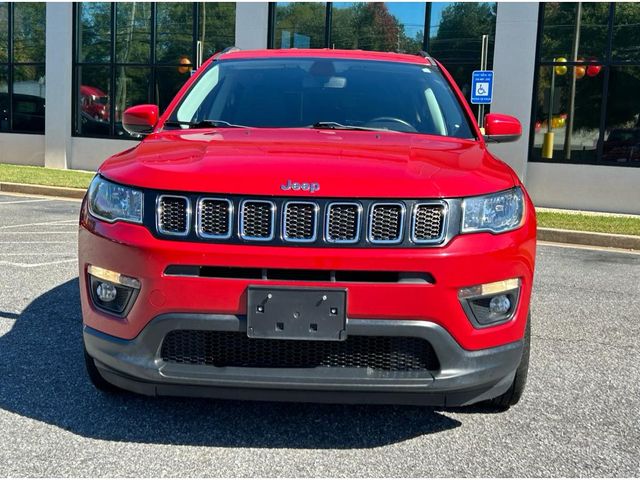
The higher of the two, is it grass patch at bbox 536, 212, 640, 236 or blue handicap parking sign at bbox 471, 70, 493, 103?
blue handicap parking sign at bbox 471, 70, 493, 103

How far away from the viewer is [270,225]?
276cm

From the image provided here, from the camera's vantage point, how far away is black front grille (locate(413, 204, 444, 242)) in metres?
2.75

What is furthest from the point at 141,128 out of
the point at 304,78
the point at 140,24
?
the point at 140,24

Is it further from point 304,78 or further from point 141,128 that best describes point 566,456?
point 141,128

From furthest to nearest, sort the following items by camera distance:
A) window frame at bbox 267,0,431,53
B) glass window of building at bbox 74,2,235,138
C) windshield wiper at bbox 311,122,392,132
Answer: glass window of building at bbox 74,2,235,138
window frame at bbox 267,0,431,53
windshield wiper at bbox 311,122,392,132

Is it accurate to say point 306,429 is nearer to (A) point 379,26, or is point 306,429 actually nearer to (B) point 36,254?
(B) point 36,254

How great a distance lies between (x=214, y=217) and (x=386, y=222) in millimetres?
623

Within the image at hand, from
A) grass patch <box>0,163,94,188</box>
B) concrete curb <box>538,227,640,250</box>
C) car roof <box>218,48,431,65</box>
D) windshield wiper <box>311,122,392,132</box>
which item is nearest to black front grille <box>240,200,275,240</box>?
windshield wiper <box>311,122,392,132</box>

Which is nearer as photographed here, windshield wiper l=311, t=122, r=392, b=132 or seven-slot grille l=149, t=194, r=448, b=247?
seven-slot grille l=149, t=194, r=448, b=247

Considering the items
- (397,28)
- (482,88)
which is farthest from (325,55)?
(397,28)

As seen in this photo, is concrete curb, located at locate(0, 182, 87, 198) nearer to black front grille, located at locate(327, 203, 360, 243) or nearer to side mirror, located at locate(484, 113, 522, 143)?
side mirror, located at locate(484, 113, 522, 143)

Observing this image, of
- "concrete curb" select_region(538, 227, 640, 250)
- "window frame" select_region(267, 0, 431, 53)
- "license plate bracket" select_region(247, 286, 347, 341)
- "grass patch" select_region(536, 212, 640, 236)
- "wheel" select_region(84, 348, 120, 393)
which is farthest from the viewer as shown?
"window frame" select_region(267, 0, 431, 53)

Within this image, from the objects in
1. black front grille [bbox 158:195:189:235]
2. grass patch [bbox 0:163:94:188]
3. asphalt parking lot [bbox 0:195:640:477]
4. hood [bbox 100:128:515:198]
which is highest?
hood [bbox 100:128:515:198]

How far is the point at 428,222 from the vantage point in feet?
9.07
